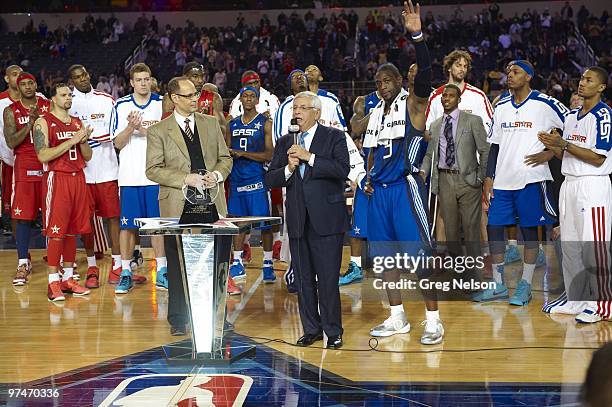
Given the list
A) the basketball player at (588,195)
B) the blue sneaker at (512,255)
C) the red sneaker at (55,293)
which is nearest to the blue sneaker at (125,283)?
the red sneaker at (55,293)

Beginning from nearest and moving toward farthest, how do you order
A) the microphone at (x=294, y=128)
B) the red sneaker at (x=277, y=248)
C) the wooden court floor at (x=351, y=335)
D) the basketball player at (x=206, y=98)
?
the wooden court floor at (x=351, y=335)
the microphone at (x=294, y=128)
the basketball player at (x=206, y=98)
the red sneaker at (x=277, y=248)

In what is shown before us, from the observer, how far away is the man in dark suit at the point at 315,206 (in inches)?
253

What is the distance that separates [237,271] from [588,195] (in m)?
3.79

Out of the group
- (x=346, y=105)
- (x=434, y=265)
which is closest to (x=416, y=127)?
(x=434, y=265)

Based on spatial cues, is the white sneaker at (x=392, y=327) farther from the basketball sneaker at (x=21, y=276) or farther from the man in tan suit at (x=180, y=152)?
the basketball sneaker at (x=21, y=276)

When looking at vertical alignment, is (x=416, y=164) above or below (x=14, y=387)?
above

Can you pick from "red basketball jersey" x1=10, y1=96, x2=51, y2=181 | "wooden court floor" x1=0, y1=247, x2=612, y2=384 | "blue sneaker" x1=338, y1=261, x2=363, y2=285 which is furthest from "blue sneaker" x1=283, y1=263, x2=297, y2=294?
"red basketball jersey" x1=10, y1=96, x2=51, y2=181

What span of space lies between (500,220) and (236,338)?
8.85 feet

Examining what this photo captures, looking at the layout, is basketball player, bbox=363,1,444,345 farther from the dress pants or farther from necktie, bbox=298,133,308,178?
necktie, bbox=298,133,308,178

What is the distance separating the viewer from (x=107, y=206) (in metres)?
9.29

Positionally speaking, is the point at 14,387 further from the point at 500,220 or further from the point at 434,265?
the point at 500,220

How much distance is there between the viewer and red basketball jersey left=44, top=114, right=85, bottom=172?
824cm

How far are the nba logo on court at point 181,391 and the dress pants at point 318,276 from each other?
0.98m

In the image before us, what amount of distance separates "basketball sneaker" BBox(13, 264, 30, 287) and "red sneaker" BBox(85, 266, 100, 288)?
2.22ft
